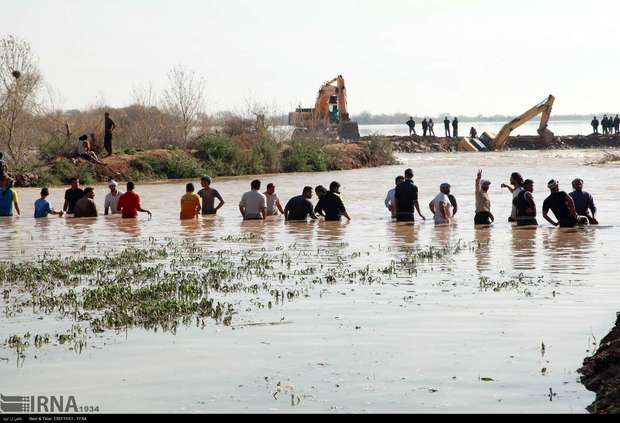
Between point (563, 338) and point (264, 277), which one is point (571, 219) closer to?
point (264, 277)

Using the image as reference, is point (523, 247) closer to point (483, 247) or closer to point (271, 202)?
point (483, 247)

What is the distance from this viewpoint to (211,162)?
49.5m

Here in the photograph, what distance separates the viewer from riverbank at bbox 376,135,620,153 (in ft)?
258

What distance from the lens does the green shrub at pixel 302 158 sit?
172ft

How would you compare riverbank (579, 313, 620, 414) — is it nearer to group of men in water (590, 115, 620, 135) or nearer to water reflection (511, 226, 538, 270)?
water reflection (511, 226, 538, 270)

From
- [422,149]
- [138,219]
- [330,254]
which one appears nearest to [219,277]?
[330,254]

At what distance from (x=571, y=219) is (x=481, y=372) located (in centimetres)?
1281

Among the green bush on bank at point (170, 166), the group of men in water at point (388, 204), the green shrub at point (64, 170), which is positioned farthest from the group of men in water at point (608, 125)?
the group of men in water at point (388, 204)

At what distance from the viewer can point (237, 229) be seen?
23.0 metres

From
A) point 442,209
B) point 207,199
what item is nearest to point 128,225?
point 207,199

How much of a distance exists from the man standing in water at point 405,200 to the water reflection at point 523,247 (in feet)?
7.65

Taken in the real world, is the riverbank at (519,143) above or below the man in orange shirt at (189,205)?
above

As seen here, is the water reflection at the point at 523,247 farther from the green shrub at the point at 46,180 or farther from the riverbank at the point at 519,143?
the riverbank at the point at 519,143

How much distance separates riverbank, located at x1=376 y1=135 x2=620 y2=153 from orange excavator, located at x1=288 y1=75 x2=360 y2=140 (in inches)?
281
